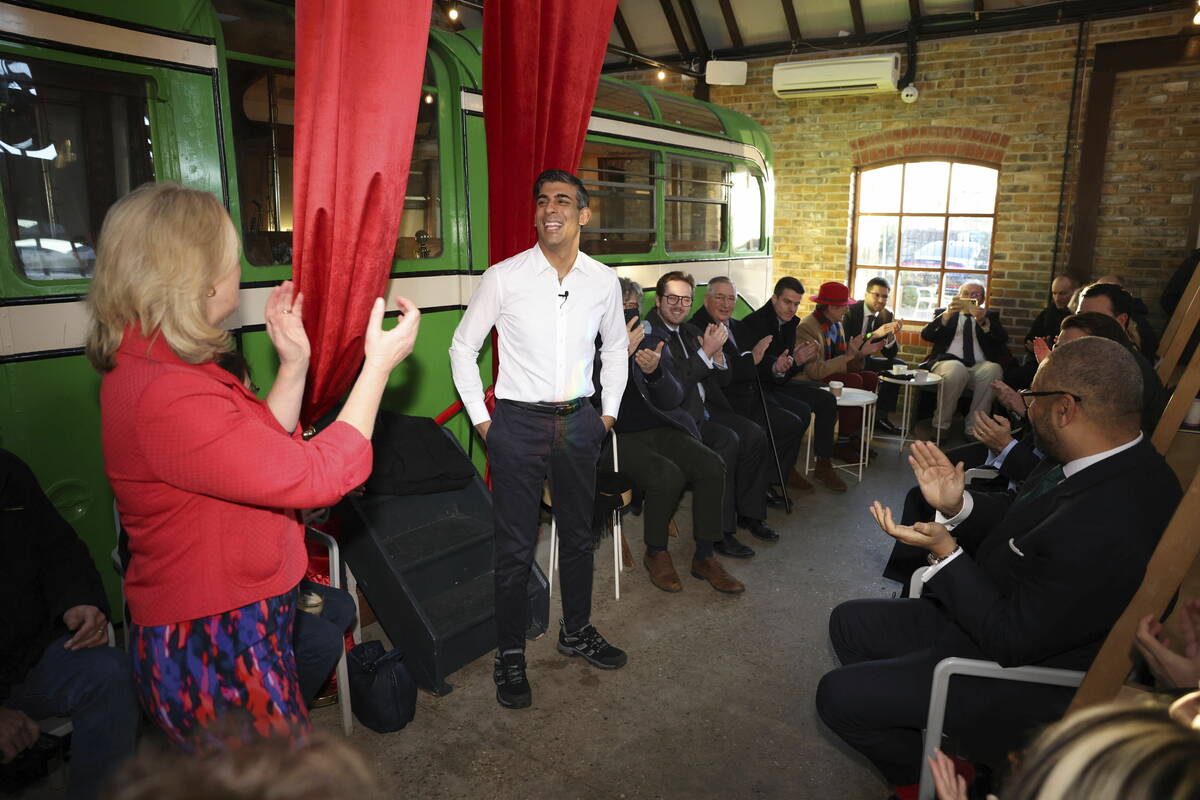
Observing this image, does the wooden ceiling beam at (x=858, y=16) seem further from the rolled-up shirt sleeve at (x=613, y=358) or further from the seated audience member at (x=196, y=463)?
the seated audience member at (x=196, y=463)

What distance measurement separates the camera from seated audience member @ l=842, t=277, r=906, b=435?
6.99m

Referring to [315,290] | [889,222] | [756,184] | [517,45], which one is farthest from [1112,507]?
[889,222]

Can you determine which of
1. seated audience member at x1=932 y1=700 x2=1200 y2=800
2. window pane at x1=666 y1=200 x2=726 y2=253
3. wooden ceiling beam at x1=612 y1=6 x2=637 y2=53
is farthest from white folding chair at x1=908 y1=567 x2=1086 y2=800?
wooden ceiling beam at x1=612 y1=6 x2=637 y2=53

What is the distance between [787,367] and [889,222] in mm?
4356

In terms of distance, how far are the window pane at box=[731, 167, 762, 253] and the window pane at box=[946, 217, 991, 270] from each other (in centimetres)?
211

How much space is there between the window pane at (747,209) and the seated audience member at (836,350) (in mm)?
1716

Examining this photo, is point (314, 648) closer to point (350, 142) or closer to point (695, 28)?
point (350, 142)

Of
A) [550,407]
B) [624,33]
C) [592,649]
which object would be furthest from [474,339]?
[624,33]

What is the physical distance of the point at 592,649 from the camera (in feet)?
10.5

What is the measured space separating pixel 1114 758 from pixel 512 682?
2407 millimetres

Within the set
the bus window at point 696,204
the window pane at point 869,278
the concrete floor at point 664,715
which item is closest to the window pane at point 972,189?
the window pane at point 869,278

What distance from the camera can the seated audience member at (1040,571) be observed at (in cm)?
182

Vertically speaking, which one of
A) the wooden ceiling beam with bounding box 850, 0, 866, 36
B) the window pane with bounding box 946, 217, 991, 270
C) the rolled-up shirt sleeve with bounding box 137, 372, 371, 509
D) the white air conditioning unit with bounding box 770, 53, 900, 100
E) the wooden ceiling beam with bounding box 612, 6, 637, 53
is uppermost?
the wooden ceiling beam with bounding box 612, 6, 637, 53

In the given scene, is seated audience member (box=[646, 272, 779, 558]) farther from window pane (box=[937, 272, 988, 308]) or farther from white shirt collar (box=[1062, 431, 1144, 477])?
window pane (box=[937, 272, 988, 308])
